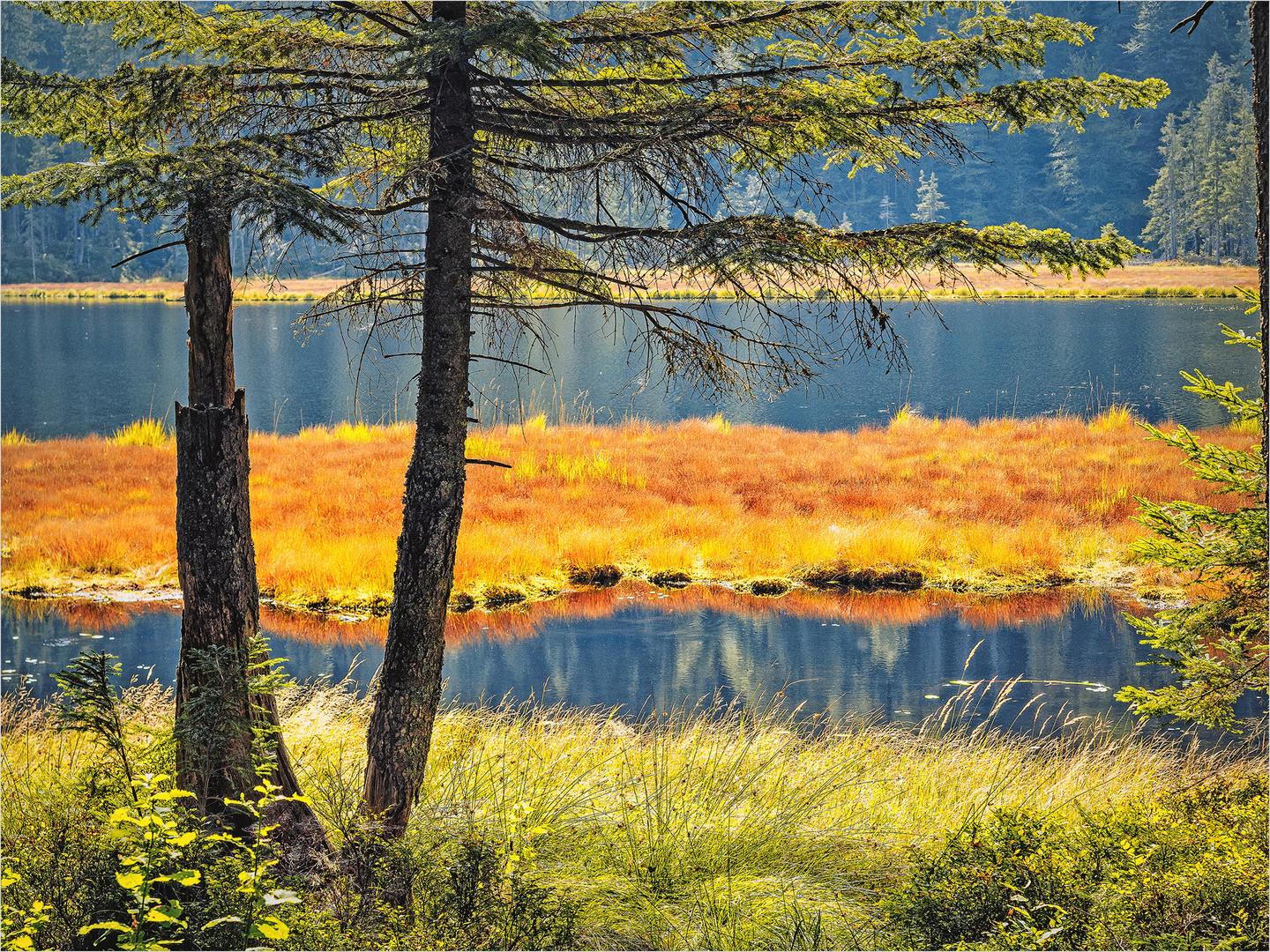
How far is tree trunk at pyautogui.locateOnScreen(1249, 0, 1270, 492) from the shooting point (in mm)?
4488

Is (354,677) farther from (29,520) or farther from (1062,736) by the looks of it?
(29,520)

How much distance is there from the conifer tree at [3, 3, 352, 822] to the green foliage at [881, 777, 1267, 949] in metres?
3.13

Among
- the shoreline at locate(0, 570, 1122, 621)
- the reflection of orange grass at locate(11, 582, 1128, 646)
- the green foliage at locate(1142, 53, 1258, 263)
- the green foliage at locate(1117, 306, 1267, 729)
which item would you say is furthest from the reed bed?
the green foliage at locate(1142, 53, 1258, 263)

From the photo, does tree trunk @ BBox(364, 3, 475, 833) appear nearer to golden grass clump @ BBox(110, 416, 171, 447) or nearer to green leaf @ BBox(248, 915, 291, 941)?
green leaf @ BBox(248, 915, 291, 941)

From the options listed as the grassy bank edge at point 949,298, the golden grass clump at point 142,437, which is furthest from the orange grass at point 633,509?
the grassy bank edge at point 949,298

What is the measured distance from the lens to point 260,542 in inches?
553

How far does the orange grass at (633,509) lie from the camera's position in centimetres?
1370

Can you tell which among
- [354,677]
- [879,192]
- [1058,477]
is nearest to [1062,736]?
[354,677]

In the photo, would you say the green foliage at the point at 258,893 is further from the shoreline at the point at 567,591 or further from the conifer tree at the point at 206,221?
the shoreline at the point at 567,591

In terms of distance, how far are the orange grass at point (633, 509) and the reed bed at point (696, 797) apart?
5.72 meters

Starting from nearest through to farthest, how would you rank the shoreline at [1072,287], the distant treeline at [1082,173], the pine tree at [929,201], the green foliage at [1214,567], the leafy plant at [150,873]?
the leafy plant at [150,873]
the green foliage at [1214,567]
the shoreline at [1072,287]
the distant treeline at [1082,173]
the pine tree at [929,201]

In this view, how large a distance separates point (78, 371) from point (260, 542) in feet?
89.4

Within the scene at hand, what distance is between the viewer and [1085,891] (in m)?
4.11

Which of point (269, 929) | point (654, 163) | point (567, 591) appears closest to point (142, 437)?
point (567, 591)
